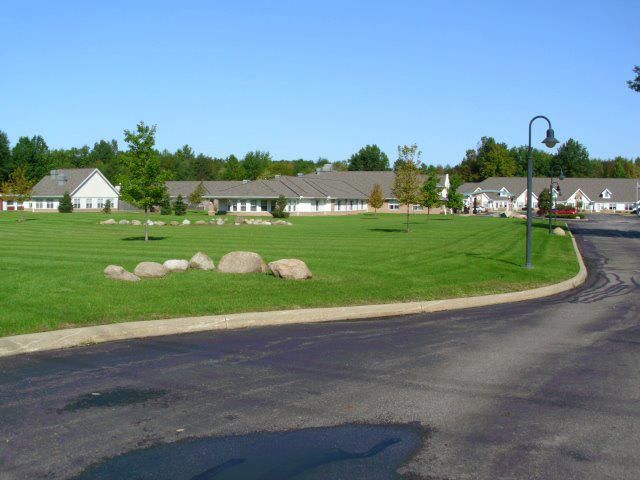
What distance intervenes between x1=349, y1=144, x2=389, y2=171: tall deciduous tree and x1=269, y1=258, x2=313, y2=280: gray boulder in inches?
5203

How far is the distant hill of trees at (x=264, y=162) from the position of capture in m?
116

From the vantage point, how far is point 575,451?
5.59m

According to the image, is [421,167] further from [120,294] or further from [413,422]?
[413,422]

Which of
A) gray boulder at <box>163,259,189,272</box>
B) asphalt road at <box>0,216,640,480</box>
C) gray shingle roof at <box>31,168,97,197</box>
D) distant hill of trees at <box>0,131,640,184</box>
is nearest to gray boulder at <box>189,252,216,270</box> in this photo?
gray boulder at <box>163,259,189,272</box>

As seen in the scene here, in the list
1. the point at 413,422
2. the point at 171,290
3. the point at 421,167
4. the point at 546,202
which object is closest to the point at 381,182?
the point at 546,202

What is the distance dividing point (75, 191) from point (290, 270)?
79140 millimetres

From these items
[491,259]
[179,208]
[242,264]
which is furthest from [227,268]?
[179,208]

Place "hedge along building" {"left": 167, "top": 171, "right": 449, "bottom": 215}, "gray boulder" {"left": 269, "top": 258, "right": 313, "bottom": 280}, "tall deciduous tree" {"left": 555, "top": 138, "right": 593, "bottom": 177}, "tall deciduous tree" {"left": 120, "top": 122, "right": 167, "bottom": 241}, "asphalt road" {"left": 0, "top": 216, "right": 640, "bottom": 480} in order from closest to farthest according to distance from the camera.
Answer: "asphalt road" {"left": 0, "top": 216, "right": 640, "bottom": 480} < "gray boulder" {"left": 269, "top": 258, "right": 313, "bottom": 280} < "tall deciduous tree" {"left": 120, "top": 122, "right": 167, "bottom": 241} < "hedge along building" {"left": 167, "top": 171, "right": 449, "bottom": 215} < "tall deciduous tree" {"left": 555, "top": 138, "right": 593, "bottom": 177}

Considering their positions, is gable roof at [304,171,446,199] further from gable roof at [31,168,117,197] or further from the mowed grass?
the mowed grass

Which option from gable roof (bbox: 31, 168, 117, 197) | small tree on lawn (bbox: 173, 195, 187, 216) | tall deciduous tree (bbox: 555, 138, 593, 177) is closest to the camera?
small tree on lawn (bbox: 173, 195, 187, 216)

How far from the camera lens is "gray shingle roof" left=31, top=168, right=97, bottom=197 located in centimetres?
8881

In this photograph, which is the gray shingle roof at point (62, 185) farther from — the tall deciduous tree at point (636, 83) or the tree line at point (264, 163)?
the tall deciduous tree at point (636, 83)

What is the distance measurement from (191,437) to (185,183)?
100 m

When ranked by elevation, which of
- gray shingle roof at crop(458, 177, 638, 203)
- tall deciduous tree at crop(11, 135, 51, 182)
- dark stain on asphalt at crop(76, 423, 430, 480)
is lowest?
dark stain on asphalt at crop(76, 423, 430, 480)
